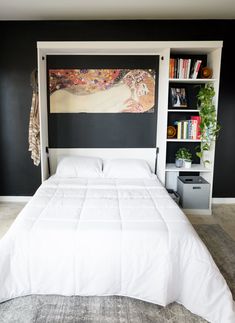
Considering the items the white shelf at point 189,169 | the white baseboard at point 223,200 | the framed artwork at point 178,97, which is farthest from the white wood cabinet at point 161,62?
the white baseboard at point 223,200

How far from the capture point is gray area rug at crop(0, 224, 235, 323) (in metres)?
1.74

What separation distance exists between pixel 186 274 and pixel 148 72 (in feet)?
8.97

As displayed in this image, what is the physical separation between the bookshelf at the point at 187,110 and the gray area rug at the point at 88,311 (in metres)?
1.86

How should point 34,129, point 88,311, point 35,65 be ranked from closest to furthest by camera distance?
1. point 88,311
2. point 34,129
3. point 35,65

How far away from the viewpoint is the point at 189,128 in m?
3.54

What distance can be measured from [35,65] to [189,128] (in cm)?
227

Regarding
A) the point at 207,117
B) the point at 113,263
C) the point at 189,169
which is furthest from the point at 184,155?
the point at 113,263

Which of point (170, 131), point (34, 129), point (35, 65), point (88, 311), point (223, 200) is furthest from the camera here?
point (223, 200)

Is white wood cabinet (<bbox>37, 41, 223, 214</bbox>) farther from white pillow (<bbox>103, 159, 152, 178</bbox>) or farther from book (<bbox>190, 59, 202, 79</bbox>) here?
white pillow (<bbox>103, 159, 152, 178</bbox>)

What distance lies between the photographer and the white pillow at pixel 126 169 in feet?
11.2

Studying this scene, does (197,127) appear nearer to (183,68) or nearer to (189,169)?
(189,169)

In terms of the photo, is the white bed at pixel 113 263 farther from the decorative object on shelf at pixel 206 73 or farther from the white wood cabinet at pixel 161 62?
the decorative object on shelf at pixel 206 73

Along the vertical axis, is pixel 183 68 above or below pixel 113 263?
above

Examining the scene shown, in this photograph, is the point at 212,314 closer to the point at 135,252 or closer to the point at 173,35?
the point at 135,252
